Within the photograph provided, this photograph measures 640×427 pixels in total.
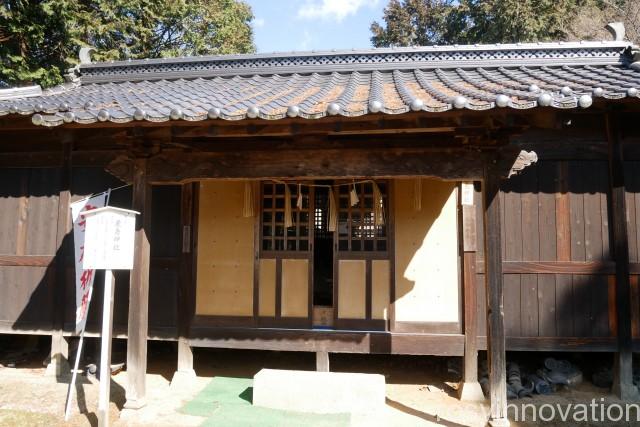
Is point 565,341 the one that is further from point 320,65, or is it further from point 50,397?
point 50,397

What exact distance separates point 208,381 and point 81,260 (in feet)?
Answer: 8.68

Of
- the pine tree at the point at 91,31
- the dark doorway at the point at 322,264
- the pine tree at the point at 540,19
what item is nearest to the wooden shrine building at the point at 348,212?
the dark doorway at the point at 322,264

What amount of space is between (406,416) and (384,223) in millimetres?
2887

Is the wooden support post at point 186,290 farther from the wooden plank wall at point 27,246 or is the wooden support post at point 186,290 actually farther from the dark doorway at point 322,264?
the dark doorway at point 322,264

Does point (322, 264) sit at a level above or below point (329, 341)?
above

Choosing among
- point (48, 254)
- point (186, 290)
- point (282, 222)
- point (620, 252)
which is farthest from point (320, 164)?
point (48, 254)

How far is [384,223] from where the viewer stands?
23.5ft

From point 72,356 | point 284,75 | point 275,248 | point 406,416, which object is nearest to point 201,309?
point 275,248

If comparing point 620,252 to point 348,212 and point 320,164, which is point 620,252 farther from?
point 320,164

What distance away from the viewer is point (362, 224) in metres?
7.22

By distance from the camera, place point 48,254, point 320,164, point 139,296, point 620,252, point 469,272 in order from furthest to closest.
Result: point 48,254
point 469,272
point 620,252
point 139,296
point 320,164

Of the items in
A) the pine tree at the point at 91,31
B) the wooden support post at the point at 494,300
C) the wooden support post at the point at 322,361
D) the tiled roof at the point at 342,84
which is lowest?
the wooden support post at the point at 322,361

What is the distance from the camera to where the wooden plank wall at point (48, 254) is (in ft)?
23.7

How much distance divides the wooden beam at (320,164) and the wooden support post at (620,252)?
262 centimetres
